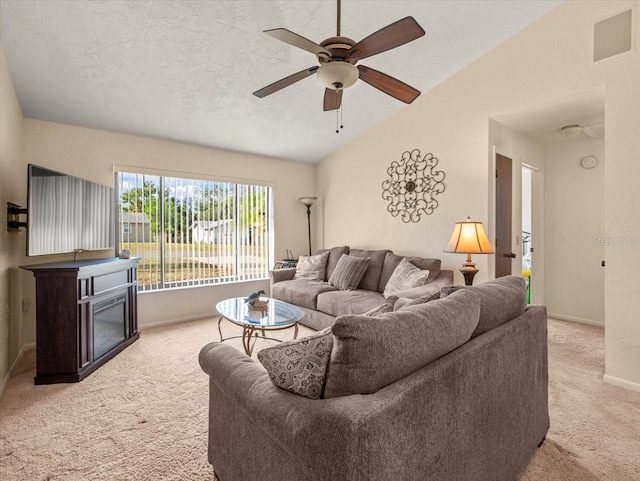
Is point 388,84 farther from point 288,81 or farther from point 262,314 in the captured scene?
point 262,314

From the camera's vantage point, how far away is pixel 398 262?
373cm

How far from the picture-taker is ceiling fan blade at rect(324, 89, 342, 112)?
7.87 feet

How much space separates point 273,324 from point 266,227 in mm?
2822

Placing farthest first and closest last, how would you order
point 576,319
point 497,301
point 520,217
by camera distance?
point 576,319
point 520,217
point 497,301

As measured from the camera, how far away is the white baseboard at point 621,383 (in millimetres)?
2391

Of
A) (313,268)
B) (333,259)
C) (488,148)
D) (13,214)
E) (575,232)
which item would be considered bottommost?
(313,268)

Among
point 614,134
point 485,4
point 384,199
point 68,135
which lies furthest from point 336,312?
point 68,135

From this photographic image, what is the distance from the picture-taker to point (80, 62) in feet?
8.54

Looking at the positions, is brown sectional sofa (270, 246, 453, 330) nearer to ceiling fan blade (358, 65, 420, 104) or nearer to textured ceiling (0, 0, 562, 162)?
ceiling fan blade (358, 65, 420, 104)

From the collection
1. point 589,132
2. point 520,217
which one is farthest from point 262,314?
point 589,132

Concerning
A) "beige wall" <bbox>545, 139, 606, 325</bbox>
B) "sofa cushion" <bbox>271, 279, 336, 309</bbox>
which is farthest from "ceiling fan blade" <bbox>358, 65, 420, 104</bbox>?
"beige wall" <bbox>545, 139, 606, 325</bbox>

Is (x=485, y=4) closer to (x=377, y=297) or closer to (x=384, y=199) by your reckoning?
(x=384, y=199)

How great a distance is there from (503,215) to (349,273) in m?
1.93

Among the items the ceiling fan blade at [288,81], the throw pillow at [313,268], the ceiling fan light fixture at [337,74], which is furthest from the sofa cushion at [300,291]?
the ceiling fan light fixture at [337,74]
